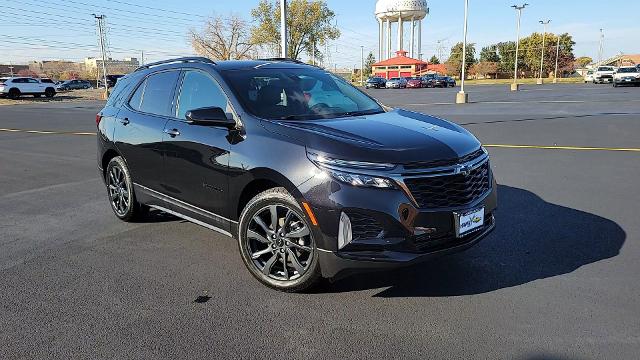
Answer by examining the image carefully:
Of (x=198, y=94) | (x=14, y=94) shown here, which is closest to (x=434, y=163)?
(x=198, y=94)

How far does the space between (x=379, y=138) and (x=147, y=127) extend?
255 centimetres

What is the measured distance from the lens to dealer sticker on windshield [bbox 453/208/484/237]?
3438 millimetres

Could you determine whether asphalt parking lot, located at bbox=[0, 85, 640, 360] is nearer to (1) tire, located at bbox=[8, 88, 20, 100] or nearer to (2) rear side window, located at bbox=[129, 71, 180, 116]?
(2) rear side window, located at bbox=[129, 71, 180, 116]

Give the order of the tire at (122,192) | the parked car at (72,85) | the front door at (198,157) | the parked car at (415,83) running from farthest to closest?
the parked car at (72,85) < the parked car at (415,83) < the tire at (122,192) < the front door at (198,157)

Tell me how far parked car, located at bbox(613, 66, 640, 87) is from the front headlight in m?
45.5

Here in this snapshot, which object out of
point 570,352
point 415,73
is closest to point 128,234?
point 570,352

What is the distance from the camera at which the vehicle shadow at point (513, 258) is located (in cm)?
382

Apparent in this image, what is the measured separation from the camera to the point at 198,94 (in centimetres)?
451

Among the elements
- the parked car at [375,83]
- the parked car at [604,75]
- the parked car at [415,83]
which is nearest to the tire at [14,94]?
the parked car at [375,83]

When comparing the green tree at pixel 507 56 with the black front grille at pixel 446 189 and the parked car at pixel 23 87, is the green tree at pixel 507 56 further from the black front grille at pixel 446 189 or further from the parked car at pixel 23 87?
the black front grille at pixel 446 189

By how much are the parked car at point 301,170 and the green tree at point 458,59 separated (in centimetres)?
9083

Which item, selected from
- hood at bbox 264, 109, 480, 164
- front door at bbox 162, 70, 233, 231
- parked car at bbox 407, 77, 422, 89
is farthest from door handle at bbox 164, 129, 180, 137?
parked car at bbox 407, 77, 422, 89

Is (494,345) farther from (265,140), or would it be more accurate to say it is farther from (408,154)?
(265,140)

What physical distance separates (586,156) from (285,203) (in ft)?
24.8
